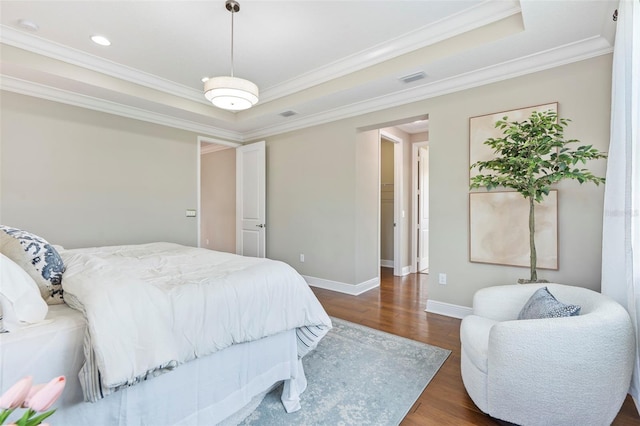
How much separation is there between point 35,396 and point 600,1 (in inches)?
130

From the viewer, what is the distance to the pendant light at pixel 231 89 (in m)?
2.30

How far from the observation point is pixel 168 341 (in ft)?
4.15

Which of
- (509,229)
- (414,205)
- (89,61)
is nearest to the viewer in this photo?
(509,229)

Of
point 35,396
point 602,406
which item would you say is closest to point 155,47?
point 35,396

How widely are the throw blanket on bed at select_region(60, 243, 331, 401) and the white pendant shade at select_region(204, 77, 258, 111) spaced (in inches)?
52.4

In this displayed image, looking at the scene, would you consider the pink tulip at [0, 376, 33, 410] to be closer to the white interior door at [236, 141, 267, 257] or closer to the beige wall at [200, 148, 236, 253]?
the white interior door at [236, 141, 267, 257]

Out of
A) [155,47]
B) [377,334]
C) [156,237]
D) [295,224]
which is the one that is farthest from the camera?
[295,224]

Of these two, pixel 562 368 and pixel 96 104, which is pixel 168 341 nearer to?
pixel 562 368

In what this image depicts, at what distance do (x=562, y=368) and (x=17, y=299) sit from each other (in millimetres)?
2321

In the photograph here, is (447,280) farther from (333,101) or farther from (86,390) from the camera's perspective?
(86,390)

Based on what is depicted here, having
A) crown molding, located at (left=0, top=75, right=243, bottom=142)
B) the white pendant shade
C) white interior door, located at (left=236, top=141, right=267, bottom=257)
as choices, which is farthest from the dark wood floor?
crown molding, located at (left=0, top=75, right=243, bottom=142)

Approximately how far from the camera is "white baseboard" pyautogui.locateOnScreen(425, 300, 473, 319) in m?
3.10

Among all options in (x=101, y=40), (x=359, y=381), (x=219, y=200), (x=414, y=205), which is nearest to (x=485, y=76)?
(x=414, y=205)

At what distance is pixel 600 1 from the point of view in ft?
6.44
